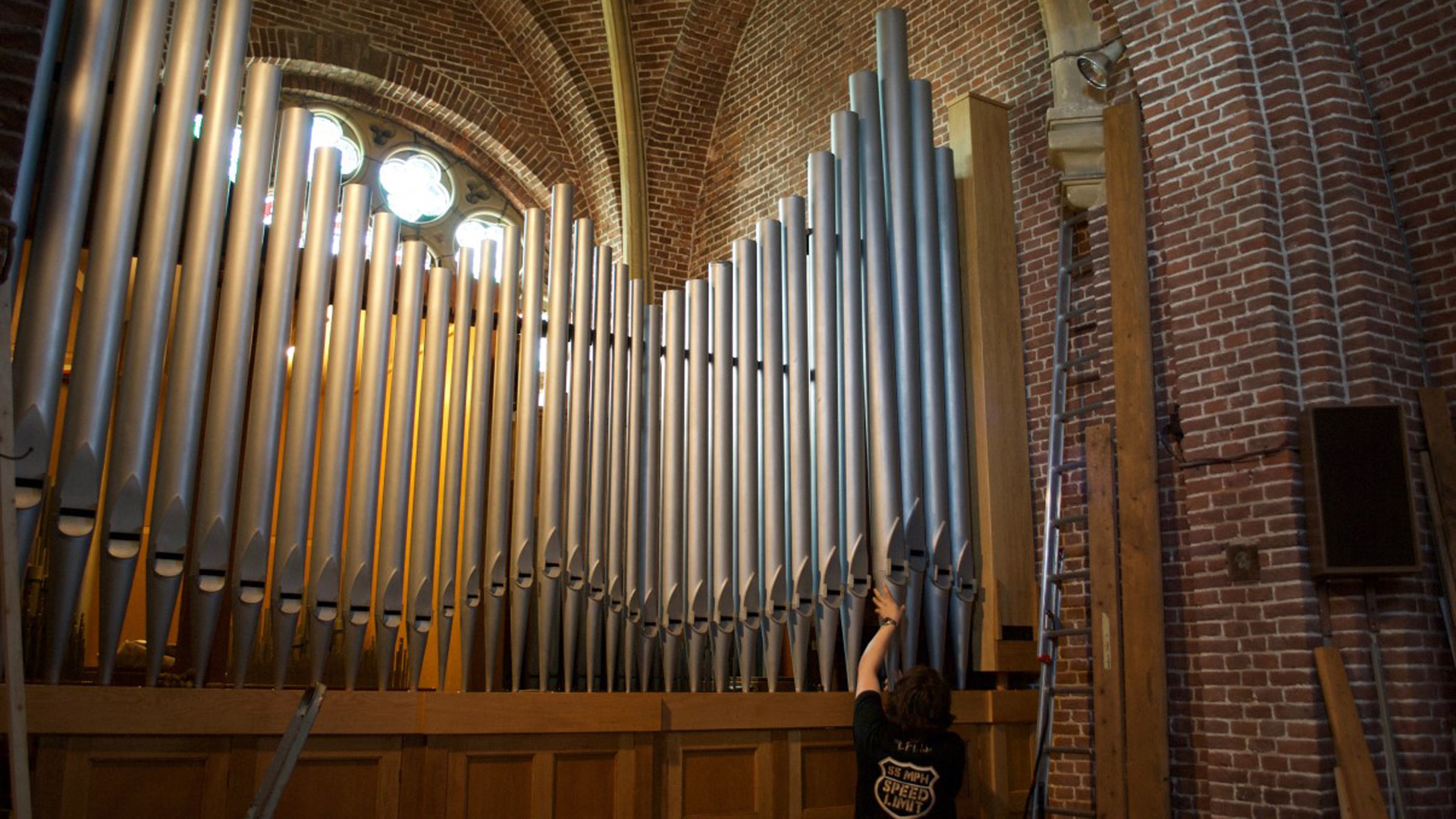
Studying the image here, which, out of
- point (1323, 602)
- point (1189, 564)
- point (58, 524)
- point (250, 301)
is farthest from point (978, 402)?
point (58, 524)

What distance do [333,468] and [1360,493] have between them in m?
5.05

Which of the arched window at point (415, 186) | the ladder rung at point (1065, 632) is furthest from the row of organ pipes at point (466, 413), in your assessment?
the arched window at point (415, 186)

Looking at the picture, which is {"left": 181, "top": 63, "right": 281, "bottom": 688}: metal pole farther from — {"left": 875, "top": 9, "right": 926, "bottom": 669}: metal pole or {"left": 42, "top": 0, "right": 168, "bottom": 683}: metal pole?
{"left": 875, "top": 9, "right": 926, "bottom": 669}: metal pole

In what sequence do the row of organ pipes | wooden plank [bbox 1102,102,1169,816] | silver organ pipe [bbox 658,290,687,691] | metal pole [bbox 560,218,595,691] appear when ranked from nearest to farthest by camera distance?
the row of organ pipes
wooden plank [bbox 1102,102,1169,816]
metal pole [bbox 560,218,595,691]
silver organ pipe [bbox 658,290,687,691]

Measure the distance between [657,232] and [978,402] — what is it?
502cm

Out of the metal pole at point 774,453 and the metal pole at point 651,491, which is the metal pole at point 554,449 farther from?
the metal pole at point 774,453

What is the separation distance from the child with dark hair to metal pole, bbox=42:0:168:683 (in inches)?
138

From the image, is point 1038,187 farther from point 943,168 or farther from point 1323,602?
point 1323,602

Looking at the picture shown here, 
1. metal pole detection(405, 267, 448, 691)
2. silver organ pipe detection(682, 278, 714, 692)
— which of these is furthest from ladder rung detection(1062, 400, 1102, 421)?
metal pole detection(405, 267, 448, 691)

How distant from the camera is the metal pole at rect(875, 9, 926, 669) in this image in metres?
7.60

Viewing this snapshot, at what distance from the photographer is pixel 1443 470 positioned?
639 cm

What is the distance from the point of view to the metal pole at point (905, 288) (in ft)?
24.9

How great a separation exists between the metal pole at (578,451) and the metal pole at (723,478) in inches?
32.2

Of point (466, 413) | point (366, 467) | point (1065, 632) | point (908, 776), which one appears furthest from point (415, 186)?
point (908, 776)
